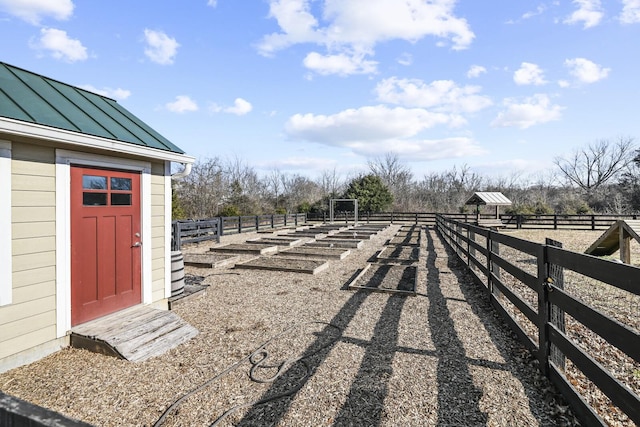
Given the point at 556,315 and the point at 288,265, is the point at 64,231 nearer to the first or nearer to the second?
the point at 288,265

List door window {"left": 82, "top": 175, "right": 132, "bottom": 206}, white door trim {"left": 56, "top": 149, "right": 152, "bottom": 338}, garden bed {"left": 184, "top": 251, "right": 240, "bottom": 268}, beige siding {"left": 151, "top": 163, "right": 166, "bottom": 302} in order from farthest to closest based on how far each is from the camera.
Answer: garden bed {"left": 184, "top": 251, "right": 240, "bottom": 268}
beige siding {"left": 151, "top": 163, "right": 166, "bottom": 302}
door window {"left": 82, "top": 175, "right": 132, "bottom": 206}
white door trim {"left": 56, "top": 149, "right": 152, "bottom": 338}

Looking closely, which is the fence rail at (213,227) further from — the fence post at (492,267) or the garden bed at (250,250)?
the fence post at (492,267)

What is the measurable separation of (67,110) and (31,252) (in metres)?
1.84

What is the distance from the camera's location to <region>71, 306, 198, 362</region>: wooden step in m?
3.66

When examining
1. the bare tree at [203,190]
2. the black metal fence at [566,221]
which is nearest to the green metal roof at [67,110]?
the bare tree at [203,190]

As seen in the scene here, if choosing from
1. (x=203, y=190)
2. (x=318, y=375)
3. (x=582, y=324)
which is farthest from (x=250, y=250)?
(x=203, y=190)

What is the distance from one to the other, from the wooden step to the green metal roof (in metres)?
2.38

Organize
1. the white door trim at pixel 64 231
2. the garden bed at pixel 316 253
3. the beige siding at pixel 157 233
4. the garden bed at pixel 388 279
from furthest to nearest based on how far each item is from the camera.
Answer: the garden bed at pixel 316 253
the garden bed at pixel 388 279
the beige siding at pixel 157 233
the white door trim at pixel 64 231

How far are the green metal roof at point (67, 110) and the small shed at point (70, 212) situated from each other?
20 millimetres

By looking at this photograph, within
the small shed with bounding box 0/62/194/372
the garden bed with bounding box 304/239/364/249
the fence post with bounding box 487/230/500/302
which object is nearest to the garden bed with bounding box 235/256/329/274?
the small shed with bounding box 0/62/194/372

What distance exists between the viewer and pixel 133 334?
12.7ft

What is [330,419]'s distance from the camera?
8.37 ft

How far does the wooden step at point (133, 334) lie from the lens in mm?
3660

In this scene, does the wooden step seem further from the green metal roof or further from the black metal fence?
the black metal fence
